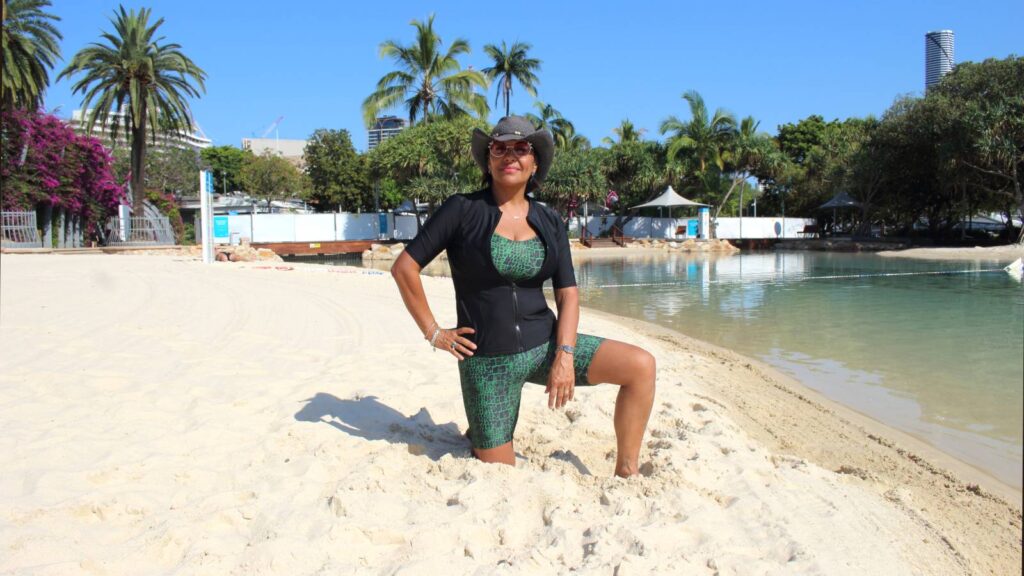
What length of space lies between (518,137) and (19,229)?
25646mm

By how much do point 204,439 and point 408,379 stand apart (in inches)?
65.4

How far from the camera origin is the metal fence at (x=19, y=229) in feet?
72.7

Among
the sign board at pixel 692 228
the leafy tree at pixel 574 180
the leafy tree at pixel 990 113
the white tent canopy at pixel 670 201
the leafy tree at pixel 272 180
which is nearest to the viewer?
the leafy tree at pixel 990 113

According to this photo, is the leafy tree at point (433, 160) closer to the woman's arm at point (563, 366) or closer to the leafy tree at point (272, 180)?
the leafy tree at point (272, 180)

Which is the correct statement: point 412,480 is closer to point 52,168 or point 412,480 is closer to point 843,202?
point 52,168

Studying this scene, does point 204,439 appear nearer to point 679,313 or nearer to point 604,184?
point 679,313

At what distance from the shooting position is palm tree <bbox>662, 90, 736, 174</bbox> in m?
40.9

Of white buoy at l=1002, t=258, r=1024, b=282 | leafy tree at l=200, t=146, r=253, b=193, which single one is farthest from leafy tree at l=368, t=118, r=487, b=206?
leafy tree at l=200, t=146, r=253, b=193

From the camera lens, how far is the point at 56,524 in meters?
2.47

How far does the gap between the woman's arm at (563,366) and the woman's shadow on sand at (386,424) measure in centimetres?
67

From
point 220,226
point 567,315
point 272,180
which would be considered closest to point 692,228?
point 220,226

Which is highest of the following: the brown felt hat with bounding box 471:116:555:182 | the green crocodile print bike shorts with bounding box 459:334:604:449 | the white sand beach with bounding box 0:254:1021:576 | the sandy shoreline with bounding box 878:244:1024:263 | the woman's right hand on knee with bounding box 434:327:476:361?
the brown felt hat with bounding box 471:116:555:182

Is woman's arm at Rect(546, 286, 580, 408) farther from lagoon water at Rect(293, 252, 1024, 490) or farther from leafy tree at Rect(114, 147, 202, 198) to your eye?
leafy tree at Rect(114, 147, 202, 198)

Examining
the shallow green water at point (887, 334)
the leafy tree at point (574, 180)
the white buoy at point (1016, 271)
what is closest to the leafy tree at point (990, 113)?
the white buoy at point (1016, 271)
